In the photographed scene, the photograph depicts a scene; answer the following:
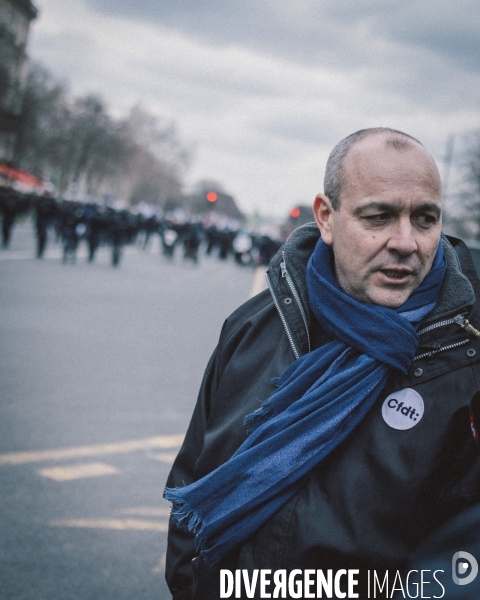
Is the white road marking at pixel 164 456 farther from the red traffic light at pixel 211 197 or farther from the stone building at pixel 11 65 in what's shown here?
the stone building at pixel 11 65

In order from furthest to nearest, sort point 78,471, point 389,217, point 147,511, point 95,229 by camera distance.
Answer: point 95,229
point 78,471
point 147,511
point 389,217

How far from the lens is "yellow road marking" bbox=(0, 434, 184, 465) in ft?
15.6

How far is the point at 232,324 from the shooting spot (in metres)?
2.39

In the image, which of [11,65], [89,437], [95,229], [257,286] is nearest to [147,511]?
[89,437]

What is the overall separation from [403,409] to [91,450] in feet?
12.1

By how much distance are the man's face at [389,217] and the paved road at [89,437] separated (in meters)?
2.19

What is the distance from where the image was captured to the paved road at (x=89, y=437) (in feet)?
11.5

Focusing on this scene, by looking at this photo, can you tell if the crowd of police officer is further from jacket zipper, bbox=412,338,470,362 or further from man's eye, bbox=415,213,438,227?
jacket zipper, bbox=412,338,470,362

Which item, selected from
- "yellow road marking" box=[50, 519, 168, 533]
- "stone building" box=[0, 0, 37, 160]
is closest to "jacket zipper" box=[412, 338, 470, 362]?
"yellow road marking" box=[50, 519, 168, 533]

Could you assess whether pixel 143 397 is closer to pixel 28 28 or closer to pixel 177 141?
pixel 28 28

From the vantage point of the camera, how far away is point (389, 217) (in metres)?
2.00

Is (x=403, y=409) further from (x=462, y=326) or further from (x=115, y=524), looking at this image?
(x=115, y=524)

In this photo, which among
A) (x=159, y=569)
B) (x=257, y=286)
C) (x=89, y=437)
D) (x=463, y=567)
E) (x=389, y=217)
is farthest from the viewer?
(x=257, y=286)

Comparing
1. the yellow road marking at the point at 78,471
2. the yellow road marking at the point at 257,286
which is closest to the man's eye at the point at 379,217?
the yellow road marking at the point at 78,471
